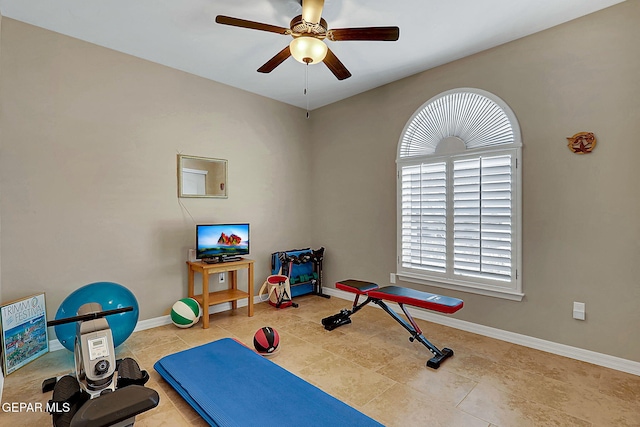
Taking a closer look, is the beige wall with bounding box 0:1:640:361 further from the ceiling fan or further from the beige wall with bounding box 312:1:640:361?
the ceiling fan

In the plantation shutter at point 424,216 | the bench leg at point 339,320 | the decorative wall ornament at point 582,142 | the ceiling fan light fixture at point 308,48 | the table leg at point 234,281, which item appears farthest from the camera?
the table leg at point 234,281

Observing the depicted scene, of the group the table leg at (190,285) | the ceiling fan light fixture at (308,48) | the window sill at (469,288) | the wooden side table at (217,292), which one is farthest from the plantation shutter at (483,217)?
the table leg at (190,285)

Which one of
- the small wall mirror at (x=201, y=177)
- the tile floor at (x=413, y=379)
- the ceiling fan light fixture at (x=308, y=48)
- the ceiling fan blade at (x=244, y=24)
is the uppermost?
the ceiling fan blade at (x=244, y=24)

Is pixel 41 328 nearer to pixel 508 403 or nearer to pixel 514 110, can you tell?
pixel 508 403

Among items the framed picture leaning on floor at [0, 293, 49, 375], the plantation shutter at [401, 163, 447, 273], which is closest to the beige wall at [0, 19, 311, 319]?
the framed picture leaning on floor at [0, 293, 49, 375]

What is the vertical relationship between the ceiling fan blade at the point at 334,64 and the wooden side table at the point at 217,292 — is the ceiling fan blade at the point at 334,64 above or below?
above

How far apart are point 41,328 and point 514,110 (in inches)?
196

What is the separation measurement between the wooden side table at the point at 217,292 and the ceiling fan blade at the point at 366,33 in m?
2.69

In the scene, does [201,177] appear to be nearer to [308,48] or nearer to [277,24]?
[277,24]

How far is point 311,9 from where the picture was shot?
7.43 ft

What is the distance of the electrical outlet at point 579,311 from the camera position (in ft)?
9.41

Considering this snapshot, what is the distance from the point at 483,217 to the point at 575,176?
85cm

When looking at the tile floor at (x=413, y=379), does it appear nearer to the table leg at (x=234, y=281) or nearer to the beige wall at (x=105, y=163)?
the table leg at (x=234, y=281)

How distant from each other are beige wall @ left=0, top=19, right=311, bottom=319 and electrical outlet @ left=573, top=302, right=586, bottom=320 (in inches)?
146
